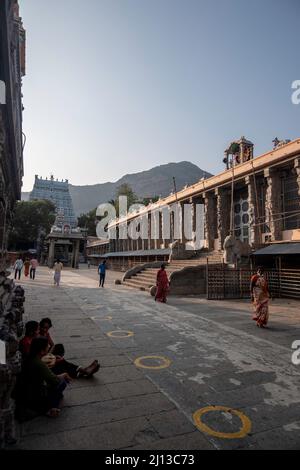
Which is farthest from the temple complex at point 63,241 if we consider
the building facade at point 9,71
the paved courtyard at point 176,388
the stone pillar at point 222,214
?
the paved courtyard at point 176,388

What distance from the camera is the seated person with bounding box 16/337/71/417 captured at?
328 cm

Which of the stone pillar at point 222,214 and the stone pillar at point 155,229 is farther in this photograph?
the stone pillar at point 155,229

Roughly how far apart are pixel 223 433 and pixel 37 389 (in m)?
2.17

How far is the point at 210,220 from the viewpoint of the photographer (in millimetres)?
24500

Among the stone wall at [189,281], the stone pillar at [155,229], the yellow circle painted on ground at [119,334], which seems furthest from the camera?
the stone pillar at [155,229]

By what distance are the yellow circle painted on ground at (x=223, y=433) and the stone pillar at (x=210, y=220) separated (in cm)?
2115

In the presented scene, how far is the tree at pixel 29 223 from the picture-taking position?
52.6 metres

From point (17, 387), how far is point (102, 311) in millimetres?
6535

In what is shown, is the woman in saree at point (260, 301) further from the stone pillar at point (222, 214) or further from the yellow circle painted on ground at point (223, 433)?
the stone pillar at point (222, 214)

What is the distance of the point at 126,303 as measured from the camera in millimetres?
11625

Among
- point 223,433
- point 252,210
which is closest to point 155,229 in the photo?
point 252,210

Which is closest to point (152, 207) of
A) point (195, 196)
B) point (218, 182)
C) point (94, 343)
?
point (195, 196)

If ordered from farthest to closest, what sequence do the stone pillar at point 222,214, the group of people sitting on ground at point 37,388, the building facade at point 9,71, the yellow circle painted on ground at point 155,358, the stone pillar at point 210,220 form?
the stone pillar at point 210,220, the stone pillar at point 222,214, the yellow circle painted on ground at point 155,358, the building facade at point 9,71, the group of people sitting on ground at point 37,388

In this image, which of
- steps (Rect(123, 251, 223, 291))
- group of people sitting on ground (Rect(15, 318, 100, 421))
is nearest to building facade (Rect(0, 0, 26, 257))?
group of people sitting on ground (Rect(15, 318, 100, 421))
